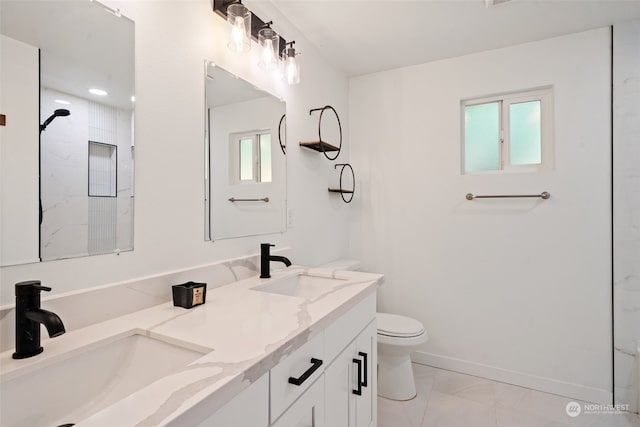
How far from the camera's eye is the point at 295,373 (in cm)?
84

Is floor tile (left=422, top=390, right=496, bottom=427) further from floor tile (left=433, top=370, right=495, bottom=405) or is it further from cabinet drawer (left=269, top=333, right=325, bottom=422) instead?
cabinet drawer (left=269, top=333, right=325, bottom=422)

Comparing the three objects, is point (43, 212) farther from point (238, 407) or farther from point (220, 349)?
point (238, 407)

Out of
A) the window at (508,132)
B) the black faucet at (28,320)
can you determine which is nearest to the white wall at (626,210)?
the window at (508,132)

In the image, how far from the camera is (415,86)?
2.47 m

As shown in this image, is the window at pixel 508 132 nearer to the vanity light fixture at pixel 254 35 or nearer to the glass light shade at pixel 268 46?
the vanity light fixture at pixel 254 35

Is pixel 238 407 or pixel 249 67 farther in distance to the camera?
pixel 249 67

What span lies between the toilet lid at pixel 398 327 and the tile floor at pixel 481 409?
44cm

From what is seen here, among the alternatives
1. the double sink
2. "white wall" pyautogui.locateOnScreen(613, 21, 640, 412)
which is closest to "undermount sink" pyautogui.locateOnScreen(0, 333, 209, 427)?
the double sink

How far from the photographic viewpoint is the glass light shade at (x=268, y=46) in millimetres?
1508

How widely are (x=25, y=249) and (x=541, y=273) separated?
2.62 metres

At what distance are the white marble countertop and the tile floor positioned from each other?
3.68 feet

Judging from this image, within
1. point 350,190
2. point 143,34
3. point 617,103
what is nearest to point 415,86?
point 350,190

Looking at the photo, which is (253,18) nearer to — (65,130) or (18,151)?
(65,130)

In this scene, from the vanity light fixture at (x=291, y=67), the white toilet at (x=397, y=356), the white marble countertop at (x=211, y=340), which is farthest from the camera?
the white toilet at (x=397, y=356)
